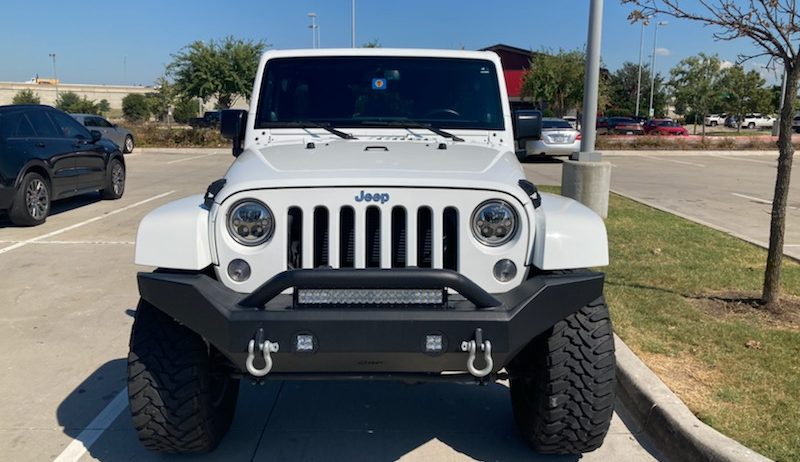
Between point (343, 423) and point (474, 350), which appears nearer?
point (474, 350)

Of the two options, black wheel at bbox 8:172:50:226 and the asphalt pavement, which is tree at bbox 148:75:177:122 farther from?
black wheel at bbox 8:172:50:226

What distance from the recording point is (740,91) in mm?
35875

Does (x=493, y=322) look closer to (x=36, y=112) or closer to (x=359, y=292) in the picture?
(x=359, y=292)

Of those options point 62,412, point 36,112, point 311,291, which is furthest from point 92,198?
point 311,291

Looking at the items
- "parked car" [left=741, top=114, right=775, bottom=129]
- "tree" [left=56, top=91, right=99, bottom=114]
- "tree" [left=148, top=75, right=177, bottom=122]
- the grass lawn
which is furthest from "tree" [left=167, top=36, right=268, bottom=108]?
"parked car" [left=741, top=114, right=775, bottom=129]

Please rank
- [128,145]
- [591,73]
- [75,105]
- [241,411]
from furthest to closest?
[75,105] < [128,145] < [591,73] < [241,411]

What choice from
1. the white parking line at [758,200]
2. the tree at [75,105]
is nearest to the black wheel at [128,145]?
the white parking line at [758,200]

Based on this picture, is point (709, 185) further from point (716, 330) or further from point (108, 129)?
point (108, 129)

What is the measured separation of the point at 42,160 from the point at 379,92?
22.6 feet

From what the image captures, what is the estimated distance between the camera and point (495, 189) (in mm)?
2867

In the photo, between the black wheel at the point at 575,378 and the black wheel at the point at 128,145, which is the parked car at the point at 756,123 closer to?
the black wheel at the point at 128,145

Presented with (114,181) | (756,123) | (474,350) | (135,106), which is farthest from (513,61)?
(474,350)

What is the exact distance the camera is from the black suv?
8695 millimetres

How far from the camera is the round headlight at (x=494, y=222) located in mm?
2895
